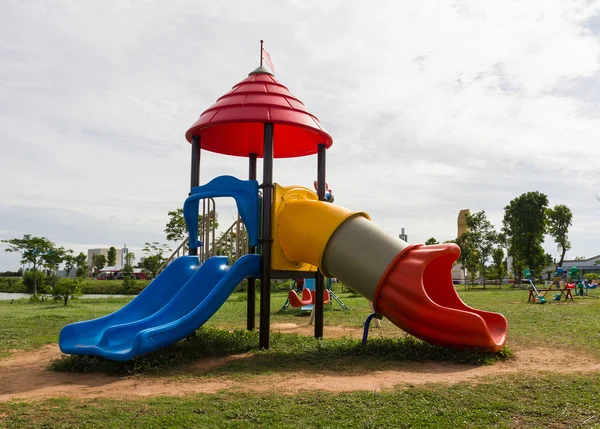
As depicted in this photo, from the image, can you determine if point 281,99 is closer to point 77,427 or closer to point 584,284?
point 77,427

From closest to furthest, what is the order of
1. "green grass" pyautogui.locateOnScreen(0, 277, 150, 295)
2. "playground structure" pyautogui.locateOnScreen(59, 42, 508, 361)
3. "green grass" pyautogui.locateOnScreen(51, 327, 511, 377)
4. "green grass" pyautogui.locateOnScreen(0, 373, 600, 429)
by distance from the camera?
1. "green grass" pyautogui.locateOnScreen(0, 373, 600, 429)
2. "green grass" pyautogui.locateOnScreen(51, 327, 511, 377)
3. "playground structure" pyautogui.locateOnScreen(59, 42, 508, 361)
4. "green grass" pyautogui.locateOnScreen(0, 277, 150, 295)

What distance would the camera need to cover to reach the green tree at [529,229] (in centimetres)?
3941

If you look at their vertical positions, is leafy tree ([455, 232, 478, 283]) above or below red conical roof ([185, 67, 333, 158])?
below

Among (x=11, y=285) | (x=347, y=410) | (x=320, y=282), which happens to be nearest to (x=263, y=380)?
(x=347, y=410)

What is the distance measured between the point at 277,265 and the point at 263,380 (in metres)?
2.97

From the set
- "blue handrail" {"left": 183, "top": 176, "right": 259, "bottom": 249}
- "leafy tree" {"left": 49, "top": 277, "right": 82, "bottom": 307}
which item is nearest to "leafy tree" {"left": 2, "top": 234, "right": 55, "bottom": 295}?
"leafy tree" {"left": 49, "top": 277, "right": 82, "bottom": 307}

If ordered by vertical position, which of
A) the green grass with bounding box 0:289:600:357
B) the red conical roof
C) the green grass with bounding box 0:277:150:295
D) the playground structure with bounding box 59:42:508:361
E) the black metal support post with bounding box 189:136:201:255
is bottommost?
the green grass with bounding box 0:277:150:295

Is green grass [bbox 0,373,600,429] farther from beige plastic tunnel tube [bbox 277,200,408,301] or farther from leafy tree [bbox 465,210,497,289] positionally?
leafy tree [bbox 465,210,497,289]

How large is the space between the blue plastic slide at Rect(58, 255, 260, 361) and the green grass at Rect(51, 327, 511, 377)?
22cm

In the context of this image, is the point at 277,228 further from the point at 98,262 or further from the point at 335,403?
the point at 98,262

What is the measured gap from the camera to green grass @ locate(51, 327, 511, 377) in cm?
709

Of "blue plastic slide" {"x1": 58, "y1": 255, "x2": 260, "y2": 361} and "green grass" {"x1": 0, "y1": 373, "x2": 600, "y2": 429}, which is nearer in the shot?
"green grass" {"x1": 0, "y1": 373, "x2": 600, "y2": 429}

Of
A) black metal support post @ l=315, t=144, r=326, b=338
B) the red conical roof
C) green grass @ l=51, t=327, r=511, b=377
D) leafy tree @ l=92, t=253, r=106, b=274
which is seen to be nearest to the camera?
green grass @ l=51, t=327, r=511, b=377

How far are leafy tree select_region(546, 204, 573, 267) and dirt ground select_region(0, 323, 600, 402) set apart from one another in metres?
48.1
